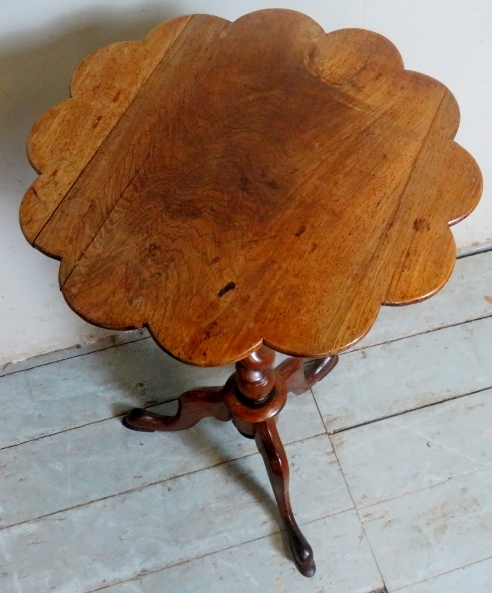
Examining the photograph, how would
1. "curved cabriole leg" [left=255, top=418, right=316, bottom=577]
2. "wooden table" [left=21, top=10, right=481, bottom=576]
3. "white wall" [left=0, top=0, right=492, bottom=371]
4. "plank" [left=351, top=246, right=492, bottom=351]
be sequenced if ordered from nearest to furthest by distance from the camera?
"wooden table" [left=21, top=10, right=481, bottom=576] < "white wall" [left=0, top=0, right=492, bottom=371] < "curved cabriole leg" [left=255, top=418, right=316, bottom=577] < "plank" [left=351, top=246, right=492, bottom=351]

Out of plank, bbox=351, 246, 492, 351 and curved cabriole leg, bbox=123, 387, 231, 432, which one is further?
plank, bbox=351, 246, 492, 351

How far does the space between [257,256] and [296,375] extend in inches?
22.2

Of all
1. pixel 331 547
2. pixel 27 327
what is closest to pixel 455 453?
pixel 331 547

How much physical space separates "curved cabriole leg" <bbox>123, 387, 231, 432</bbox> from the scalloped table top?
47cm

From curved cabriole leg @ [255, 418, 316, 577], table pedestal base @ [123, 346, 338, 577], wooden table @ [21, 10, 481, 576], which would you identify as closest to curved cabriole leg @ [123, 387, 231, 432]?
table pedestal base @ [123, 346, 338, 577]

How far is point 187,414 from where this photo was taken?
1184 mm

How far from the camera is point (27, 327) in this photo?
1.39 meters

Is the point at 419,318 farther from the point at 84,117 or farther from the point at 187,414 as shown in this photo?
the point at 84,117

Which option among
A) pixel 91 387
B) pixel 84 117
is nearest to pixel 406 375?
pixel 91 387

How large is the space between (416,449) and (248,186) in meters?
0.79

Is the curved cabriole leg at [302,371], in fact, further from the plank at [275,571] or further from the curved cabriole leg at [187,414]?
the plank at [275,571]

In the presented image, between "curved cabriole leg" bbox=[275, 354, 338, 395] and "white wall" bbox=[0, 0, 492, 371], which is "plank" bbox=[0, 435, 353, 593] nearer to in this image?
"curved cabriole leg" bbox=[275, 354, 338, 395]

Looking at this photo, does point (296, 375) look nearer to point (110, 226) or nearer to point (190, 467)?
point (190, 467)

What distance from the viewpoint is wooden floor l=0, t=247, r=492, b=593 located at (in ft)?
3.71
